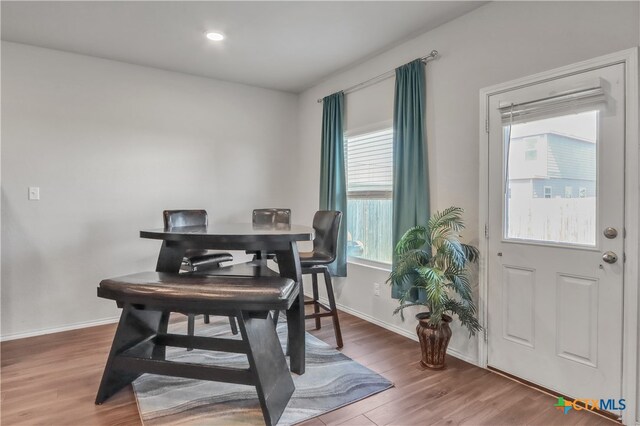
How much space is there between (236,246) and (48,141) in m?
2.58

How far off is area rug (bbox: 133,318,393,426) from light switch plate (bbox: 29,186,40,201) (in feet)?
6.54

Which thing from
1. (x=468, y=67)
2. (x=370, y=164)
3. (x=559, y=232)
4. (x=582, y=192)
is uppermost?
(x=468, y=67)

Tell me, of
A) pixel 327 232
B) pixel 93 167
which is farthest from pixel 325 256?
pixel 93 167

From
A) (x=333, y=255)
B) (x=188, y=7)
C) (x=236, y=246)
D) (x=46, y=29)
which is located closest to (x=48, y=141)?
(x=46, y=29)

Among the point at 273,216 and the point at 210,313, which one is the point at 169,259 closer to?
the point at 210,313

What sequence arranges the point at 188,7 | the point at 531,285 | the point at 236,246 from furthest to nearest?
the point at 188,7, the point at 531,285, the point at 236,246

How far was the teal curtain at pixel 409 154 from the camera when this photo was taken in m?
2.87

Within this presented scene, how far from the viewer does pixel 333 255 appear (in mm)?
2834

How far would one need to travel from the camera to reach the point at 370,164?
3.59m

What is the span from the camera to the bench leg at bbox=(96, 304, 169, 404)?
6.63ft

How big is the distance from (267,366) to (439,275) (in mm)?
1232

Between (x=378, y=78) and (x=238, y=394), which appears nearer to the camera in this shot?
(x=238, y=394)

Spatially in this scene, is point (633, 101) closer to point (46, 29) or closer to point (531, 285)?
point (531, 285)

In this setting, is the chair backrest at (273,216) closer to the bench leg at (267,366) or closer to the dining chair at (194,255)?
the dining chair at (194,255)
